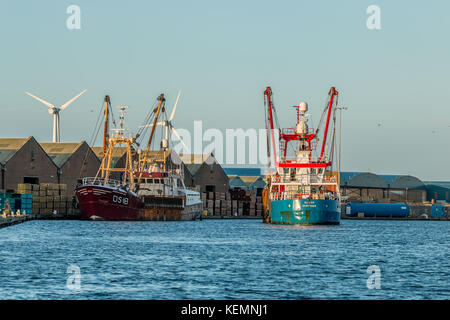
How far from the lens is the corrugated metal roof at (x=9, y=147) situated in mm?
138750

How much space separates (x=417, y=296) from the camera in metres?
38.7

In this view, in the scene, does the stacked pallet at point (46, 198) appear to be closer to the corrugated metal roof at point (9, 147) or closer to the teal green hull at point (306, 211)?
the corrugated metal roof at point (9, 147)

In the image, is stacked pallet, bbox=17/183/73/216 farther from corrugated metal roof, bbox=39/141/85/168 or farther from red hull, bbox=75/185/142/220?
red hull, bbox=75/185/142/220

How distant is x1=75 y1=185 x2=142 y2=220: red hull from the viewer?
398ft

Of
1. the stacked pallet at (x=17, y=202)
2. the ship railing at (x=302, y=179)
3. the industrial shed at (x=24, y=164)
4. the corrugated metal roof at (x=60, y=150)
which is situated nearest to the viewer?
the ship railing at (x=302, y=179)

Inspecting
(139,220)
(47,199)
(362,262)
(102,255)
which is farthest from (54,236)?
(47,199)

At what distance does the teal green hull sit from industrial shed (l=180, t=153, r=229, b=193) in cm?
6952

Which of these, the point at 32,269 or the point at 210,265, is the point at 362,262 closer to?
the point at 210,265

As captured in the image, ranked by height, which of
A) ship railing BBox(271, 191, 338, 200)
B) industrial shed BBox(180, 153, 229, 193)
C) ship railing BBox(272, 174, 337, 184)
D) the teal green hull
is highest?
industrial shed BBox(180, 153, 229, 193)

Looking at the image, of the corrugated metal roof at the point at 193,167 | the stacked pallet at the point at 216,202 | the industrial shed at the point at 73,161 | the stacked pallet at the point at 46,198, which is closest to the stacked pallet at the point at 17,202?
the stacked pallet at the point at 46,198

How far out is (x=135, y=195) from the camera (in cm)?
12838

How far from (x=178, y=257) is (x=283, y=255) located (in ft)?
27.2

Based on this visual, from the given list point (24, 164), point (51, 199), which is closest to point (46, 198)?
point (51, 199)

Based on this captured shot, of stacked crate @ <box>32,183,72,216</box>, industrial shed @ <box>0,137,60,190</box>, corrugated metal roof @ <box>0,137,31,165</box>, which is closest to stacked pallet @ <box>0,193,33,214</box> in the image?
stacked crate @ <box>32,183,72,216</box>
